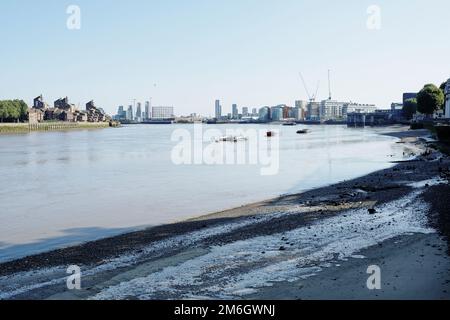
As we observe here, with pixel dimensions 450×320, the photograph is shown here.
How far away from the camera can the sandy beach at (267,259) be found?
962 cm

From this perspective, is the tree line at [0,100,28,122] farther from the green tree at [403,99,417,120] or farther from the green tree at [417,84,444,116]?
the green tree at [403,99,417,120]

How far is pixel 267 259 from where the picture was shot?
1186 cm

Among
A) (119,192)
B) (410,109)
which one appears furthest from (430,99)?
(119,192)

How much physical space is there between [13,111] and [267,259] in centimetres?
17742

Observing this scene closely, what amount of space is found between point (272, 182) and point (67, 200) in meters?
13.0

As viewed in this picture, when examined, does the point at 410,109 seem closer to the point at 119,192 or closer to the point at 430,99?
the point at 430,99

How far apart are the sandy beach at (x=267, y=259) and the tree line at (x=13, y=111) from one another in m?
167

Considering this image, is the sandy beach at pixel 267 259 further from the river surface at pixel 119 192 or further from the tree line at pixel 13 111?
the tree line at pixel 13 111

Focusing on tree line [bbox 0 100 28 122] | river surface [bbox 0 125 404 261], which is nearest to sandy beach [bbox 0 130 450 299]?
river surface [bbox 0 125 404 261]

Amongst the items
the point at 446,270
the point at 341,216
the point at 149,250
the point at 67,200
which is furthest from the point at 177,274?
the point at 67,200

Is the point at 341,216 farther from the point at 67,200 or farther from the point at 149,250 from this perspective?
the point at 67,200

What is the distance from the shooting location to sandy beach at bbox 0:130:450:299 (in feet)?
31.6

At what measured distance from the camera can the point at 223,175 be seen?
3688cm

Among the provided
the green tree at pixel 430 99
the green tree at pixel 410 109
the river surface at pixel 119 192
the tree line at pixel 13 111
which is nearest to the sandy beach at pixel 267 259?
the river surface at pixel 119 192
